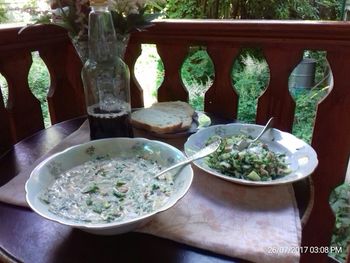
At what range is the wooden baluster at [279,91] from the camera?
1036 millimetres

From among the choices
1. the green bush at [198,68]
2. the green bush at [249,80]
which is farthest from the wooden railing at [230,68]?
the green bush at [198,68]

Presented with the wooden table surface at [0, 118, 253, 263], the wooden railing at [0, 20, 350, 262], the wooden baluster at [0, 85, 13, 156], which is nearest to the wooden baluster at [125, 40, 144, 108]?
the wooden railing at [0, 20, 350, 262]

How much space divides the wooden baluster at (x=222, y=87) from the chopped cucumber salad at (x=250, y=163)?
356 mm

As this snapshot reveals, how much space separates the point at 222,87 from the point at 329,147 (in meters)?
0.41

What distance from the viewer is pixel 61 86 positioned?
1.27m

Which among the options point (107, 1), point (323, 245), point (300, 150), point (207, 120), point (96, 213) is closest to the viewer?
point (96, 213)

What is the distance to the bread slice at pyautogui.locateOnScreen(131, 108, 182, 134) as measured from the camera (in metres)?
0.94

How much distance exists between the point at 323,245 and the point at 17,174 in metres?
1.05

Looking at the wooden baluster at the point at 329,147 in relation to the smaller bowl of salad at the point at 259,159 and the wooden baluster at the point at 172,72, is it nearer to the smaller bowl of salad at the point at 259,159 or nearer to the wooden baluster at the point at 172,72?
the smaller bowl of salad at the point at 259,159

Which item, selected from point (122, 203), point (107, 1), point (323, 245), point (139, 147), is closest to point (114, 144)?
point (139, 147)

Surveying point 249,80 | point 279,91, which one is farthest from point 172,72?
point 249,80

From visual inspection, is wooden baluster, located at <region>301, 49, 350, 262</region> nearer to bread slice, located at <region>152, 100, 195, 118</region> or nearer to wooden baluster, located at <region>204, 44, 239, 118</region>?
wooden baluster, located at <region>204, 44, 239, 118</region>

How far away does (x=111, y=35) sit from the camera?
0.77 m

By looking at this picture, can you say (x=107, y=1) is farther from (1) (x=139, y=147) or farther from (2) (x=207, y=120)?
(2) (x=207, y=120)
